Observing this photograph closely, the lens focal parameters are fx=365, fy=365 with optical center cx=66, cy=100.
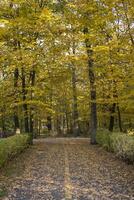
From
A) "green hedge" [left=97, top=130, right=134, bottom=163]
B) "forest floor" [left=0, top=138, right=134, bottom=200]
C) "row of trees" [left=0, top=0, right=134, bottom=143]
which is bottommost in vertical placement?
"forest floor" [left=0, top=138, right=134, bottom=200]

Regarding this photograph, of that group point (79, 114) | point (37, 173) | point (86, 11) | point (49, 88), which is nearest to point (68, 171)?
point (37, 173)

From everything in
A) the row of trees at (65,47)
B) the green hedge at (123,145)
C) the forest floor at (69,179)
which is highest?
the row of trees at (65,47)

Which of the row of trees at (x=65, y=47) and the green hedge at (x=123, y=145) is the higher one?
the row of trees at (x=65, y=47)

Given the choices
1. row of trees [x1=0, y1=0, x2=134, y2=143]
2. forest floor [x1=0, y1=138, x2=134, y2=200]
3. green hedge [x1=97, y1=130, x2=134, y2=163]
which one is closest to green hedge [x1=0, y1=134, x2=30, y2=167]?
forest floor [x1=0, y1=138, x2=134, y2=200]

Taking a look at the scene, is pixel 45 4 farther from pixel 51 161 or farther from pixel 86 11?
→ pixel 51 161

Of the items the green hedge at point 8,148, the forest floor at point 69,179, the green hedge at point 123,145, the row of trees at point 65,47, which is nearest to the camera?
the forest floor at point 69,179

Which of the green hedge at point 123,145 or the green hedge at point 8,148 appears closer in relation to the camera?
the green hedge at point 8,148

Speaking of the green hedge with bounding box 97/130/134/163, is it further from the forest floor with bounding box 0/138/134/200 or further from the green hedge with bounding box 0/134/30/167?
the green hedge with bounding box 0/134/30/167

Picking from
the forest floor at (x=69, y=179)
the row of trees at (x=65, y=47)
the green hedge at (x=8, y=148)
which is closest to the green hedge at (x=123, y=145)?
the forest floor at (x=69, y=179)

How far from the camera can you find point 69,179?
441 inches

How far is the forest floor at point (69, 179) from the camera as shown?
9.15m

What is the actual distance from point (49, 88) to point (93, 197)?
19.7 metres

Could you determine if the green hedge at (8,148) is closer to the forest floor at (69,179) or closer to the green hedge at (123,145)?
the forest floor at (69,179)

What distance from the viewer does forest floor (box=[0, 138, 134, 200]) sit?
9148mm
